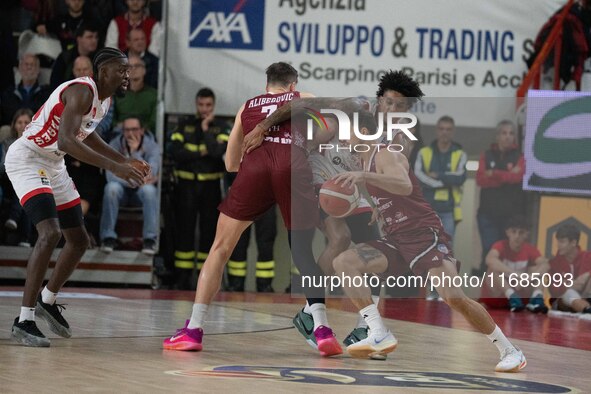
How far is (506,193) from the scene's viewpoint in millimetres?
12422

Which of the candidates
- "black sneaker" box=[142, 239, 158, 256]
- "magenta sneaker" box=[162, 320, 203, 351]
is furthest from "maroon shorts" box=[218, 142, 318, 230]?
"black sneaker" box=[142, 239, 158, 256]

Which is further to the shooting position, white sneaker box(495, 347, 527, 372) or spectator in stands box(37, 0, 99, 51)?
spectator in stands box(37, 0, 99, 51)

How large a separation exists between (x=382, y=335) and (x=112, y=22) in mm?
7673

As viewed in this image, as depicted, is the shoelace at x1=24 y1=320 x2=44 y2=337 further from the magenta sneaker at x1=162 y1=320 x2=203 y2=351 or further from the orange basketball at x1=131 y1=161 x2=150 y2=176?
the orange basketball at x1=131 y1=161 x2=150 y2=176

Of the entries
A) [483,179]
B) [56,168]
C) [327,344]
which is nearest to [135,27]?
[483,179]

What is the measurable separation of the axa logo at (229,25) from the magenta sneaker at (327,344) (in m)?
6.98

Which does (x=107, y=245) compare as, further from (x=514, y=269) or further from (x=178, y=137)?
(x=514, y=269)

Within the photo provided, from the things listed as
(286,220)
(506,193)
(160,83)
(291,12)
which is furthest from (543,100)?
(286,220)

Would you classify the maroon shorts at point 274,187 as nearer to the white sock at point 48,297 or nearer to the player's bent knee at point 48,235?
the player's bent knee at point 48,235

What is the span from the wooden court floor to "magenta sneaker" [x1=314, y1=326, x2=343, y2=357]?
61mm

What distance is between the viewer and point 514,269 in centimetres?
1193

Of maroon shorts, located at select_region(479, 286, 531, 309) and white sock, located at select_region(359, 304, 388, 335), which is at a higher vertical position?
white sock, located at select_region(359, 304, 388, 335)

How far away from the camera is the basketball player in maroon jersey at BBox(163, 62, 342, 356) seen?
7617mm

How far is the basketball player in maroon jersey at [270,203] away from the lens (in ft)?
25.0
